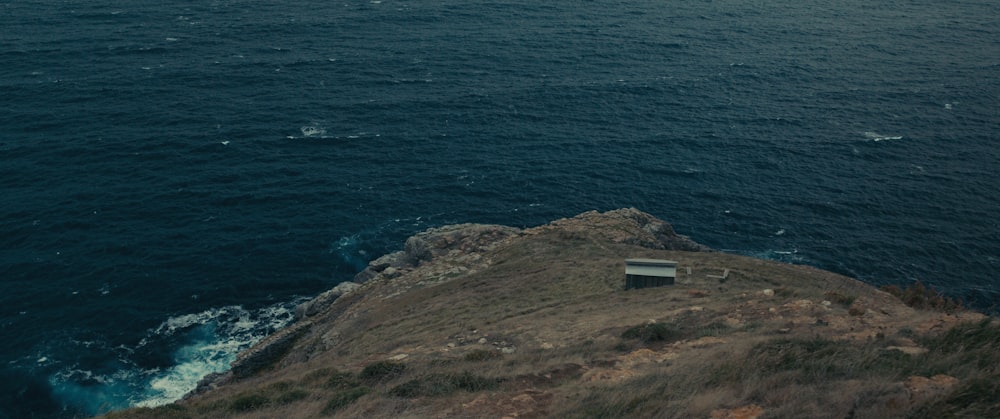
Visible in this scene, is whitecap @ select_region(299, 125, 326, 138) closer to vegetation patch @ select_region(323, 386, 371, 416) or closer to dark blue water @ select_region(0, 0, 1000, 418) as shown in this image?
dark blue water @ select_region(0, 0, 1000, 418)

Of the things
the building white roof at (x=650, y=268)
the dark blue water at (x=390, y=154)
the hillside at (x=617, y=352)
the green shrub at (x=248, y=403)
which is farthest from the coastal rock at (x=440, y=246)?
the green shrub at (x=248, y=403)

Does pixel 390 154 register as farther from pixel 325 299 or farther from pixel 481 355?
pixel 481 355

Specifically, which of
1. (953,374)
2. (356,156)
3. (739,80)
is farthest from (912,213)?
(953,374)

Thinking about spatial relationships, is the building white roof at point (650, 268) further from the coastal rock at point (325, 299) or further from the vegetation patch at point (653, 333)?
the coastal rock at point (325, 299)

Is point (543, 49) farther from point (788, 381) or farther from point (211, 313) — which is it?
point (788, 381)

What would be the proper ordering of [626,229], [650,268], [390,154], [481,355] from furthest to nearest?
1. [390,154]
2. [626,229]
3. [650,268]
4. [481,355]

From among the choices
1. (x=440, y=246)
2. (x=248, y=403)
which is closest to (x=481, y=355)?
(x=248, y=403)
